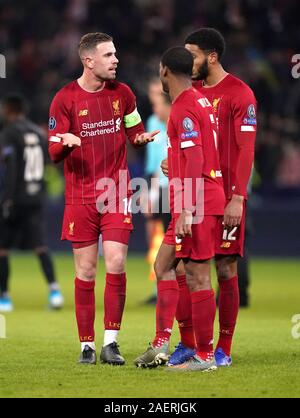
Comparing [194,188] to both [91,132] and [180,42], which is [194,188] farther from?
[180,42]

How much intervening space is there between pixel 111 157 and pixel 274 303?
17.1ft

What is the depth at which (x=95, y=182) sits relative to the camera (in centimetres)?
801

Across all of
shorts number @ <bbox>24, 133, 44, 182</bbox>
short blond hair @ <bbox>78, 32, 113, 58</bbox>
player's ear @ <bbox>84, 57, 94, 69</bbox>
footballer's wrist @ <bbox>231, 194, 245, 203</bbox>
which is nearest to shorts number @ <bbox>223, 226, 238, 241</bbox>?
footballer's wrist @ <bbox>231, 194, 245, 203</bbox>

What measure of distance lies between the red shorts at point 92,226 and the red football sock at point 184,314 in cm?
51

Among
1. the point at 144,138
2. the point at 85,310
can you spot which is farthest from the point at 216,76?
the point at 85,310

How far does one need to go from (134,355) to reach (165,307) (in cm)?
88

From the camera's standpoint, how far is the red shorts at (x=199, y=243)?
729cm

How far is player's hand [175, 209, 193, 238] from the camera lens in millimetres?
7172

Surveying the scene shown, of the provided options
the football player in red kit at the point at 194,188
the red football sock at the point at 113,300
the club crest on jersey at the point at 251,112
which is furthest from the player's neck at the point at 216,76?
the red football sock at the point at 113,300

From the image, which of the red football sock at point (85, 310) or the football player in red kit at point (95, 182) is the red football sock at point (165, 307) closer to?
the football player in red kit at point (95, 182)

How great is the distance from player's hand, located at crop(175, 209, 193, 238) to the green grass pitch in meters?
0.90

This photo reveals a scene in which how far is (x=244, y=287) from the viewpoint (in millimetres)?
12070

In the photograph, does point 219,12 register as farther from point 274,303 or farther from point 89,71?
point 89,71

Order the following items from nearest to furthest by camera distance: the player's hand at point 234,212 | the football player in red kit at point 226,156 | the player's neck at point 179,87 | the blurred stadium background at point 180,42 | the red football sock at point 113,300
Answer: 1. the player's neck at point 179,87
2. the player's hand at point 234,212
3. the football player in red kit at point 226,156
4. the red football sock at point 113,300
5. the blurred stadium background at point 180,42
